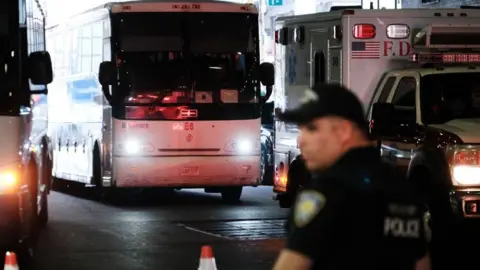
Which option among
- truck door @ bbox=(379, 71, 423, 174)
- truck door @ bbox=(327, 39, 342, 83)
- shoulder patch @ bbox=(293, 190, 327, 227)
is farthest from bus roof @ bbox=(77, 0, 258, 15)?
shoulder patch @ bbox=(293, 190, 327, 227)

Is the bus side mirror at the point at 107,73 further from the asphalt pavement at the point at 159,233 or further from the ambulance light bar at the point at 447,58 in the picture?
the ambulance light bar at the point at 447,58

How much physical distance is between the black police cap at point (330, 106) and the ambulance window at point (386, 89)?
868 cm

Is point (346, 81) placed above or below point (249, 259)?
above

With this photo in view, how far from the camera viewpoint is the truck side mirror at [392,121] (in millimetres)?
11336

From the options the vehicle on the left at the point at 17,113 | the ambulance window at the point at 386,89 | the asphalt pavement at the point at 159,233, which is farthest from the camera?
the ambulance window at the point at 386,89

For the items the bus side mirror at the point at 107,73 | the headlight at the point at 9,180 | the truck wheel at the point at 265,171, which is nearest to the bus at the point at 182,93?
the bus side mirror at the point at 107,73

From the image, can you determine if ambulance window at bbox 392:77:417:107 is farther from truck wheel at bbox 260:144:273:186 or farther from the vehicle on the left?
truck wheel at bbox 260:144:273:186

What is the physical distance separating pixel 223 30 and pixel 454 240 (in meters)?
7.57

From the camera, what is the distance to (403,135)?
11.7m

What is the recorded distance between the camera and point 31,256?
12.5 m

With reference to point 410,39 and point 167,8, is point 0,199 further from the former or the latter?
point 167,8

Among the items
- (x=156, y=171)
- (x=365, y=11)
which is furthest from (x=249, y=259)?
(x=156, y=171)

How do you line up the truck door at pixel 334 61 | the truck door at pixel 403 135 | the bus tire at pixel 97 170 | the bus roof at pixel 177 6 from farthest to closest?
the bus tire at pixel 97 170 → the bus roof at pixel 177 6 → the truck door at pixel 334 61 → the truck door at pixel 403 135

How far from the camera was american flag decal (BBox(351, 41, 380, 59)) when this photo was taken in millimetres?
13508
